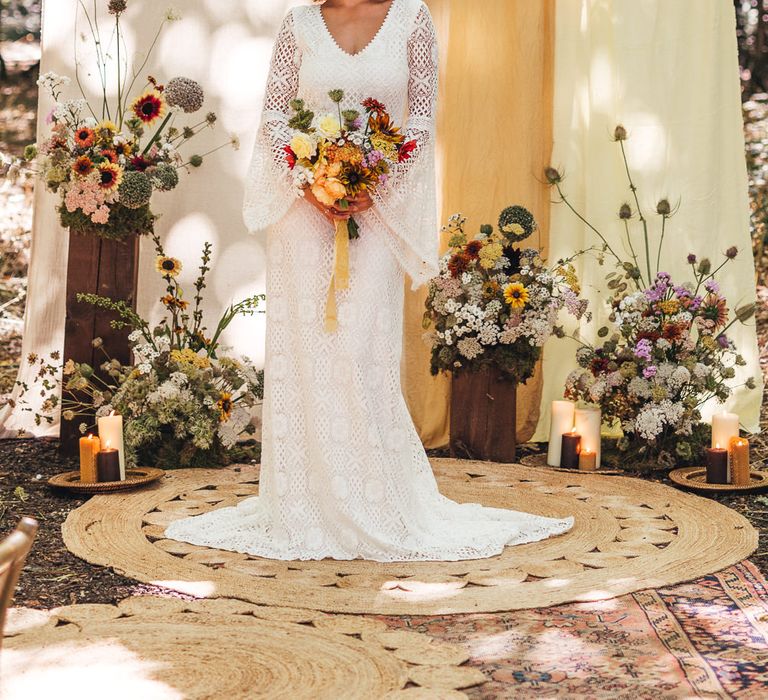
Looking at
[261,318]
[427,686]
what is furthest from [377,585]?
[261,318]

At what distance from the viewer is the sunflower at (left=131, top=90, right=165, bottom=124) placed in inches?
175

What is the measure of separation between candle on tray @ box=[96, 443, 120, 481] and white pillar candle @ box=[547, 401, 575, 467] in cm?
178

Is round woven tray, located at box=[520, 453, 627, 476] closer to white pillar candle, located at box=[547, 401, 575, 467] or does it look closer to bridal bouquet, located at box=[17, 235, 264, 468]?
white pillar candle, located at box=[547, 401, 575, 467]

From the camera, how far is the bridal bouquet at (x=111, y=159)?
4.39m

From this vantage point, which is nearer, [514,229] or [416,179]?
[416,179]

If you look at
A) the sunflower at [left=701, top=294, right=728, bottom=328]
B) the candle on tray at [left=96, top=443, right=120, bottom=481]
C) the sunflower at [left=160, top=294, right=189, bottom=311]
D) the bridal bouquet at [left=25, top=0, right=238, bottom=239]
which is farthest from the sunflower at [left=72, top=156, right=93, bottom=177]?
the sunflower at [left=701, top=294, right=728, bottom=328]

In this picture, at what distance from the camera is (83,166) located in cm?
437

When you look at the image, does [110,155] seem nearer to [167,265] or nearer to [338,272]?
[167,265]

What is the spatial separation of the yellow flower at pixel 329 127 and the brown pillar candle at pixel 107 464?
1528 millimetres

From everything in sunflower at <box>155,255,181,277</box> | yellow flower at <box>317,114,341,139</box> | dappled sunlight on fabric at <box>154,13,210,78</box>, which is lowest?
sunflower at <box>155,255,181,277</box>

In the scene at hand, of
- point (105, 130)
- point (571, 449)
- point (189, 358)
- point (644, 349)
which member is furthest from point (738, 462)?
point (105, 130)

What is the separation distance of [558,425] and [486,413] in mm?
307

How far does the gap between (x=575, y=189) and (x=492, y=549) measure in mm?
2291

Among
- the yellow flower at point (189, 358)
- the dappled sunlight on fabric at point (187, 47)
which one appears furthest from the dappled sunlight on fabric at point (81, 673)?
the dappled sunlight on fabric at point (187, 47)
